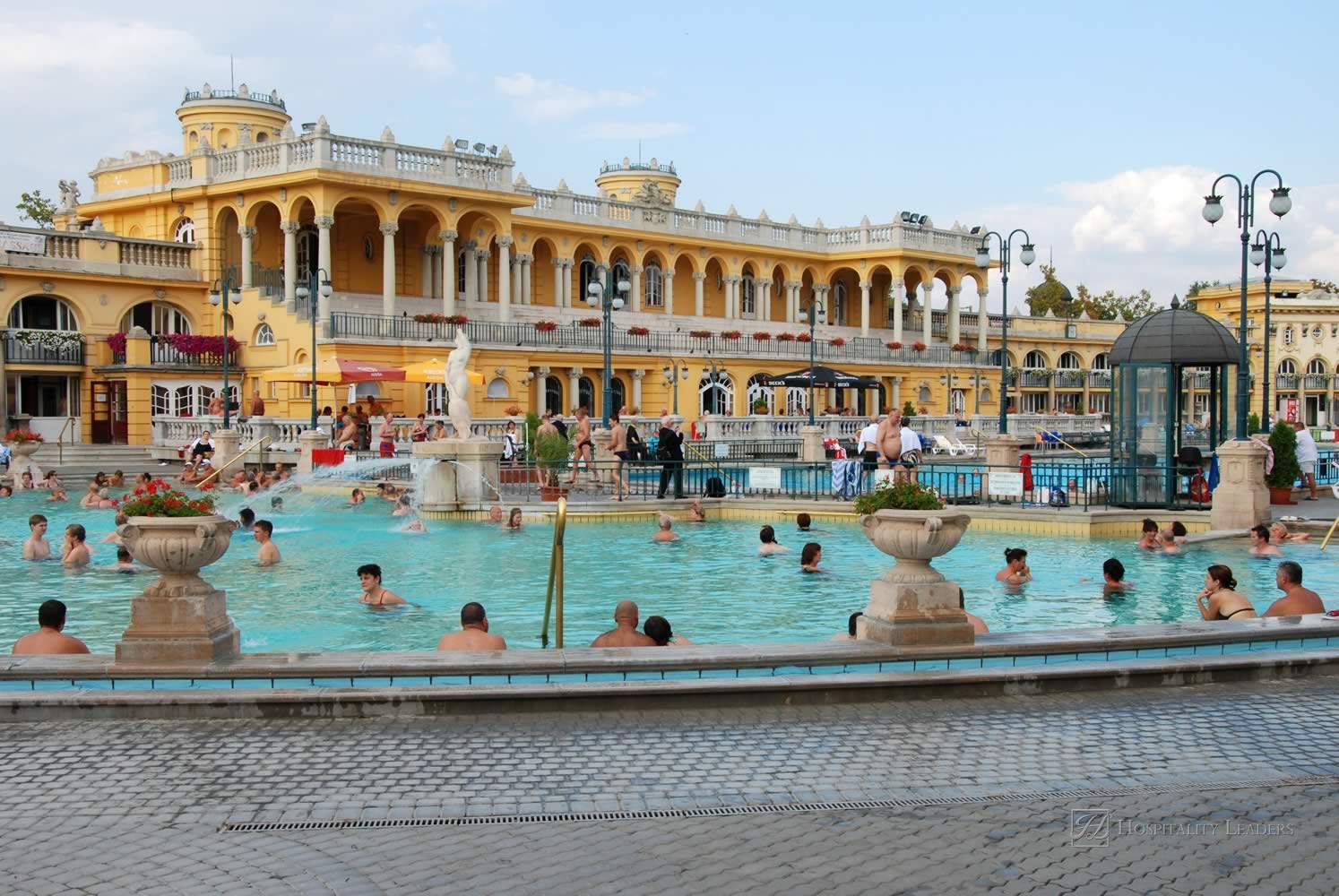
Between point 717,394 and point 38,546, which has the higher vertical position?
point 717,394

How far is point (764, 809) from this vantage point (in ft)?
21.2

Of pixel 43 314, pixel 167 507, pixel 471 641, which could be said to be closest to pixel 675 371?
pixel 43 314

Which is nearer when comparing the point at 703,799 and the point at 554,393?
the point at 703,799

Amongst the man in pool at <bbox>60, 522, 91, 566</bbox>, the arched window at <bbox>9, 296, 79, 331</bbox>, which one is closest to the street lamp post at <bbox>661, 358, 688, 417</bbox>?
the arched window at <bbox>9, 296, 79, 331</bbox>

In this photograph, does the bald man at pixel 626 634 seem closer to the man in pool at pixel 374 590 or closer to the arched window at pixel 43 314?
the man in pool at pixel 374 590

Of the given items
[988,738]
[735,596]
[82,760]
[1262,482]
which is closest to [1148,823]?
[988,738]

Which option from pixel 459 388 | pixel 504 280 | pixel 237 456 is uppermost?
pixel 504 280

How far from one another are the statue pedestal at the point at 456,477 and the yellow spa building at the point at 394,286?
10.8 m

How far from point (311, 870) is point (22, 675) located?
153 inches

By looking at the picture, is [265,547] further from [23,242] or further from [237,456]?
[23,242]

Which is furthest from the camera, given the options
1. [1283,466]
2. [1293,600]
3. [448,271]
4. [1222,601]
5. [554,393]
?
[554,393]

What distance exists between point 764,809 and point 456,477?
57.0 feet

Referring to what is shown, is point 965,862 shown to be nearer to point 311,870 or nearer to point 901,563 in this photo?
point 311,870

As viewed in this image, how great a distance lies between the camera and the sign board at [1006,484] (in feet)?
71.1
